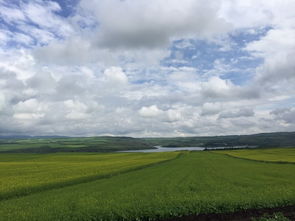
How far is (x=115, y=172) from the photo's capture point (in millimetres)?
45531

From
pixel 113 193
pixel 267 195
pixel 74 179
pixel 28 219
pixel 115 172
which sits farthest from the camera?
pixel 115 172

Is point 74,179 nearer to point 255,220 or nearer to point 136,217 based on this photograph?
point 136,217

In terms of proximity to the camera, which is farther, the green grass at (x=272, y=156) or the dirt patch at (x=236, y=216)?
the green grass at (x=272, y=156)

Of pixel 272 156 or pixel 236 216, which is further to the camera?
pixel 272 156

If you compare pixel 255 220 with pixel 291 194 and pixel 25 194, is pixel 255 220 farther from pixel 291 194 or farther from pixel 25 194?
pixel 25 194

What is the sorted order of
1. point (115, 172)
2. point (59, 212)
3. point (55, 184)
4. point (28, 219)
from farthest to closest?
point (115, 172)
point (55, 184)
point (59, 212)
point (28, 219)

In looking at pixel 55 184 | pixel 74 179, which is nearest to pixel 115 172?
pixel 74 179

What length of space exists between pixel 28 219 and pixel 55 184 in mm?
16375

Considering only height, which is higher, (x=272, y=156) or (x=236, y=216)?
(x=236, y=216)

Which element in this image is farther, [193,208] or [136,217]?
[193,208]

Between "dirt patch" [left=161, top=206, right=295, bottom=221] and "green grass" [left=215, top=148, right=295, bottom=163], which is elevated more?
"dirt patch" [left=161, top=206, right=295, bottom=221]

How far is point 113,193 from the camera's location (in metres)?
26.5

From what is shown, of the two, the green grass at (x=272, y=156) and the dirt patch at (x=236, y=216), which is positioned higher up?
the dirt patch at (x=236, y=216)

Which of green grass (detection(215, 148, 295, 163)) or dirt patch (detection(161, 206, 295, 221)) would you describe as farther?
green grass (detection(215, 148, 295, 163))
